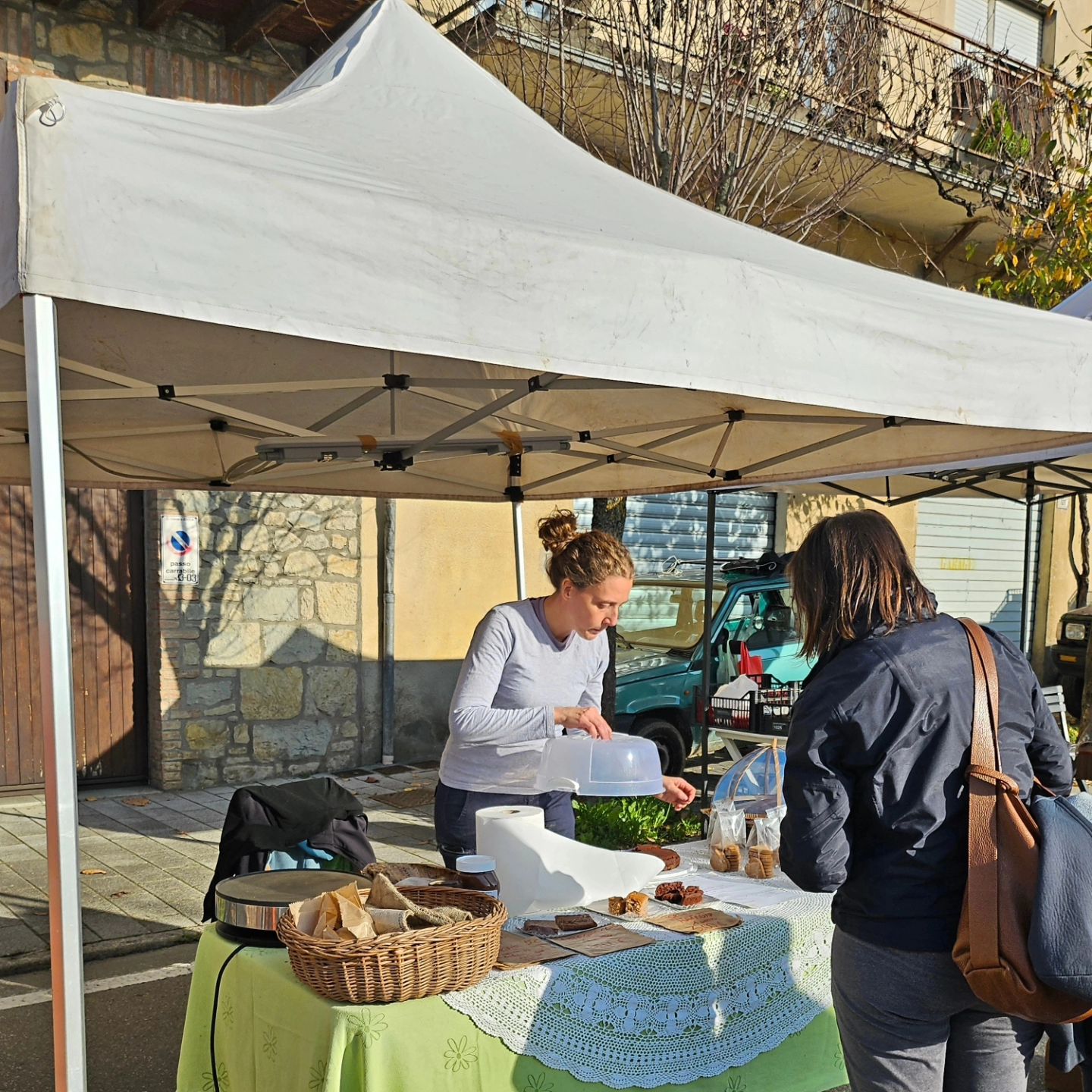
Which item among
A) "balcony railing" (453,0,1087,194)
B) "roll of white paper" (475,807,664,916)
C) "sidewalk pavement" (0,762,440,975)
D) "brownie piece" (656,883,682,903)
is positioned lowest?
"sidewalk pavement" (0,762,440,975)

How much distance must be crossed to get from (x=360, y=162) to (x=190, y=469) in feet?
9.07

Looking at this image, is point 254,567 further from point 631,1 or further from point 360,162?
point 360,162

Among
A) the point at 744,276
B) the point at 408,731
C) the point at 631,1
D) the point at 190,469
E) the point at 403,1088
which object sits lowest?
the point at 408,731

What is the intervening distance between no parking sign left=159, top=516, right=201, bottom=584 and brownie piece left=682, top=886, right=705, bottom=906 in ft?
19.9

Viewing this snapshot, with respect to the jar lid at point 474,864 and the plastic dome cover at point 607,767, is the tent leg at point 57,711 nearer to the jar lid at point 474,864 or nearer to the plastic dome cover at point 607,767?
the jar lid at point 474,864

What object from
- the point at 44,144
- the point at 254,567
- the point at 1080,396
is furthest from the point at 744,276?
the point at 254,567

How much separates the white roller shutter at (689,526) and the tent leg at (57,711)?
8793mm

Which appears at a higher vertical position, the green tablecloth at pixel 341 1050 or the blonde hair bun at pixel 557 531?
the blonde hair bun at pixel 557 531

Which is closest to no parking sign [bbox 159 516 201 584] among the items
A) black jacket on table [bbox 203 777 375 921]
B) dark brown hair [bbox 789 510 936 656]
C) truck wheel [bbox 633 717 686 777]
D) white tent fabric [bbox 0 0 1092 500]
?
truck wheel [bbox 633 717 686 777]

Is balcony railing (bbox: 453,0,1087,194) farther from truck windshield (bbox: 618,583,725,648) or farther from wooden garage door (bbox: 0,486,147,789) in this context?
wooden garage door (bbox: 0,486,147,789)

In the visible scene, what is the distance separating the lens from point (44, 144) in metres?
1.88

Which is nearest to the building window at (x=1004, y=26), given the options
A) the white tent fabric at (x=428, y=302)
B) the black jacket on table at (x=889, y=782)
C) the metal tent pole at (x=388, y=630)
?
the metal tent pole at (x=388, y=630)

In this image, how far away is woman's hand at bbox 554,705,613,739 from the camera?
3.18 m

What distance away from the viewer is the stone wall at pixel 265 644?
27.1 feet
